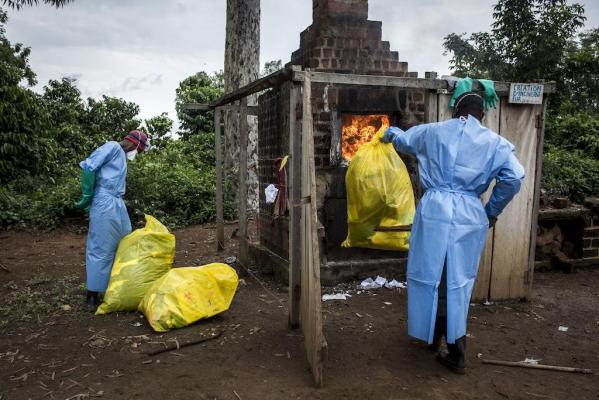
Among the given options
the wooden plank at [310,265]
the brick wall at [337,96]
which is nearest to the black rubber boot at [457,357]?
the wooden plank at [310,265]

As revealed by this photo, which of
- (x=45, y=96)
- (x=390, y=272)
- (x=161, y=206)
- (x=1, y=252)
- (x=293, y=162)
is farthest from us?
(x=45, y=96)

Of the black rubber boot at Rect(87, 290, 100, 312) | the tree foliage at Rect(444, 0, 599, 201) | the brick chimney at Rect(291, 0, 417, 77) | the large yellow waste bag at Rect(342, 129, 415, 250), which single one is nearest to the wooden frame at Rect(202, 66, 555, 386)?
the large yellow waste bag at Rect(342, 129, 415, 250)

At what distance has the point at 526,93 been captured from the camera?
453cm

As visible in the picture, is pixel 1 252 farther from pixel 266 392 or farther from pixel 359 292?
pixel 266 392

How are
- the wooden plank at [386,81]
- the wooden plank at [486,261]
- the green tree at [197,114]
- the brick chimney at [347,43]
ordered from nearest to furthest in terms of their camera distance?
the wooden plank at [386,81] → the wooden plank at [486,261] → the brick chimney at [347,43] → the green tree at [197,114]

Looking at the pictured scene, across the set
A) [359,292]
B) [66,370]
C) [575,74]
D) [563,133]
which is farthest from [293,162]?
[575,74]

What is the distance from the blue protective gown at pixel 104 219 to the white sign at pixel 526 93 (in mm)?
3818

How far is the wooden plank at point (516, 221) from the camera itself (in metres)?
4.64

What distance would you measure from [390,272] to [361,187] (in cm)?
124

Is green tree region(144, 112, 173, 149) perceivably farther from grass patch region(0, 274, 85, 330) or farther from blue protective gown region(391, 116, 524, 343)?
blue protective gown region(391, 116, 524, 343)

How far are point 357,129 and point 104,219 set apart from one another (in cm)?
290

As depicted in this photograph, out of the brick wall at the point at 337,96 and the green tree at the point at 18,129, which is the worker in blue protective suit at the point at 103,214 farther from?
the green tree at the point at 18,129

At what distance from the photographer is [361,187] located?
4820 millimetres

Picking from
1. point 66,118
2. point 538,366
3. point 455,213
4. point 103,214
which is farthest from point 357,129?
point 66,118
